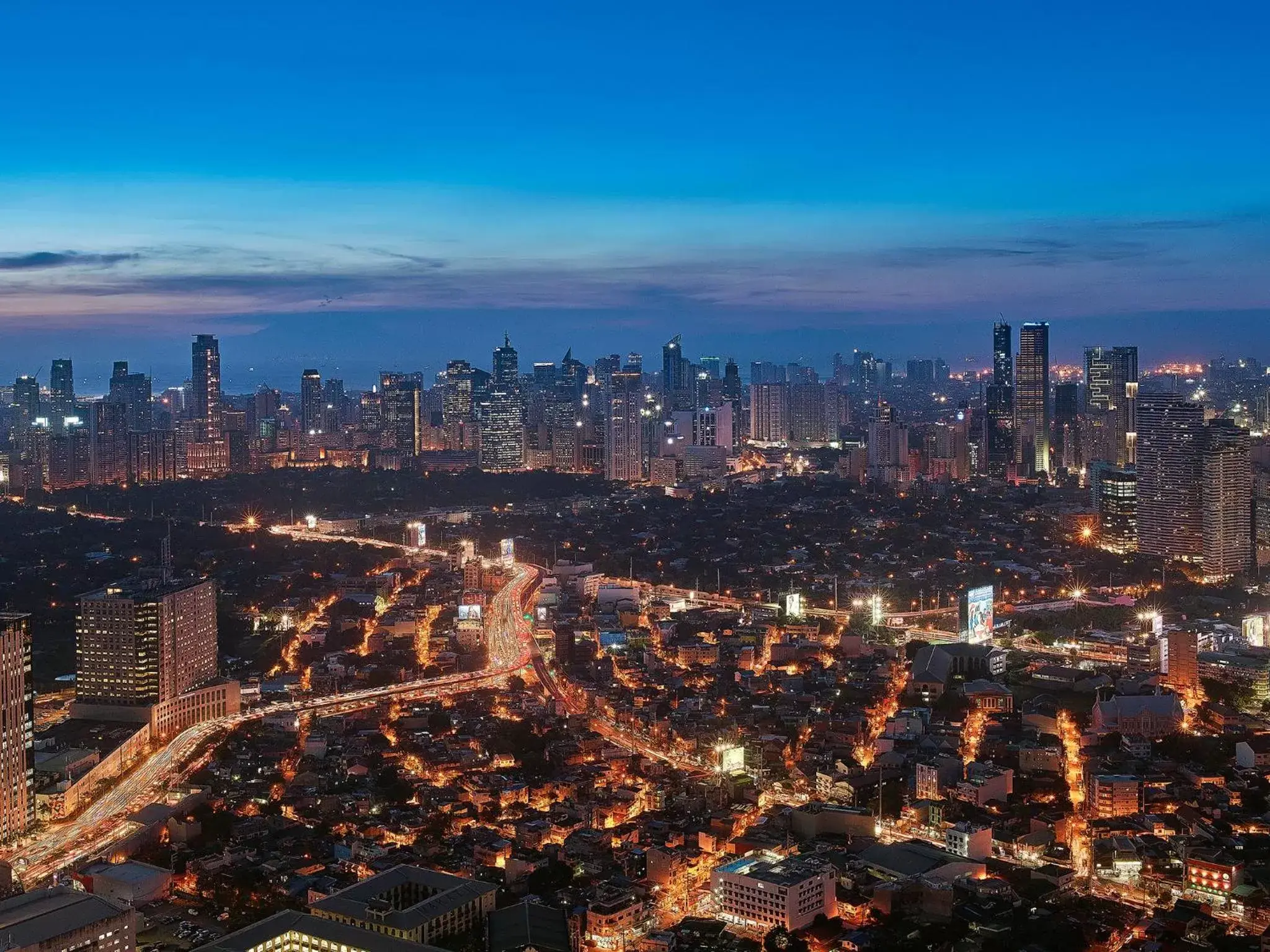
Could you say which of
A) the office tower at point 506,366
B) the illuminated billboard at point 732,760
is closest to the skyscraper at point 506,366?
the office tower at point 506,366

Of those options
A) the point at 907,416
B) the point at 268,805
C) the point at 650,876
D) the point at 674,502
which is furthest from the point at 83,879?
the point at 907,416

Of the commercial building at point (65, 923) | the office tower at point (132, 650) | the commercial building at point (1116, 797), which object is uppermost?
the office tower at point (132, 650)

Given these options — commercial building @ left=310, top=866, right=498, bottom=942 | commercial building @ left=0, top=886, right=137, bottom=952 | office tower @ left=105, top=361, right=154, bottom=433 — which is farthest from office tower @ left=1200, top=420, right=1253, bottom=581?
office tower @ left=105, top=361, right=154, bottom=433

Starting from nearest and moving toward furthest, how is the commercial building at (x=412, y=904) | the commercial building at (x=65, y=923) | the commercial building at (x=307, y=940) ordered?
1. the commercial building at (x=65, y=923)
2. the commercial building at (x=307, y=940)
3. the commercial building at (x=412, y=904)

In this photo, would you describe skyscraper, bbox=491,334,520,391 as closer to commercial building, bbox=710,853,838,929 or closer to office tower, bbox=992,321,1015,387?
office tower, bbox=992,321,1015,387

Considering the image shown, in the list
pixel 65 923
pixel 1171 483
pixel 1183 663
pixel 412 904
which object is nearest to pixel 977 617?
pixel 1183 663

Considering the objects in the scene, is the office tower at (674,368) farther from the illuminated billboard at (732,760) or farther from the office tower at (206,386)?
the illuminated billboard at (732,760)

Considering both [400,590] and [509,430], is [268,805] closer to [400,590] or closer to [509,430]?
[400,590]
